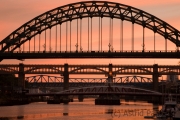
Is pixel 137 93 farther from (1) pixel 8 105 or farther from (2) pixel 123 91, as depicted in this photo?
(1) pixel 8 105

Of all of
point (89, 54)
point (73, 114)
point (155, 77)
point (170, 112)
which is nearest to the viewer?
point (170, 112)

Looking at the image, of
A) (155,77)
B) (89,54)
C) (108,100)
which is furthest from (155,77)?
(89,54)

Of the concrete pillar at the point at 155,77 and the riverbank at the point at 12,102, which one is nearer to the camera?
the riverbank at the point at 12,102

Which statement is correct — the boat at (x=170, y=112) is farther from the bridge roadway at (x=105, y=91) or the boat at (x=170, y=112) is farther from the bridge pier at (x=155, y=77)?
the bridge pier at (x=155, y=77)

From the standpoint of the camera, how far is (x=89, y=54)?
6117 inches

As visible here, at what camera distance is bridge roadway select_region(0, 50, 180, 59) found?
154 metres

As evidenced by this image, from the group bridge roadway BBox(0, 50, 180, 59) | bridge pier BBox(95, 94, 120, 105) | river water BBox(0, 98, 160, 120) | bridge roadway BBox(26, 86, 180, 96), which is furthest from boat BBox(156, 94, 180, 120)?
bridge pier BBox(95, 94, 120, 105)

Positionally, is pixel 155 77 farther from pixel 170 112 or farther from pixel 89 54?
pixel 170 112

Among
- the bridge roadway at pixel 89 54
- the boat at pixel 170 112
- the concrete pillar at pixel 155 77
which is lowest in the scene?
the boat at pixel 170 112

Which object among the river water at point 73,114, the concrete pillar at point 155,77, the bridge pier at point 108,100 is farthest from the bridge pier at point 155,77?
the river water at point 73,114

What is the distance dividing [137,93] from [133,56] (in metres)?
22.0

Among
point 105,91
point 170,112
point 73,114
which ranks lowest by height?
point 73,114

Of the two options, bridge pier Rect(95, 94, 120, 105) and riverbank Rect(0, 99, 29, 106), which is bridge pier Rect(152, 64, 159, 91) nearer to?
bridge pier Rect(95, 94, 120, 105)

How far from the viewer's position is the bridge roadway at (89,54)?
154 meters
